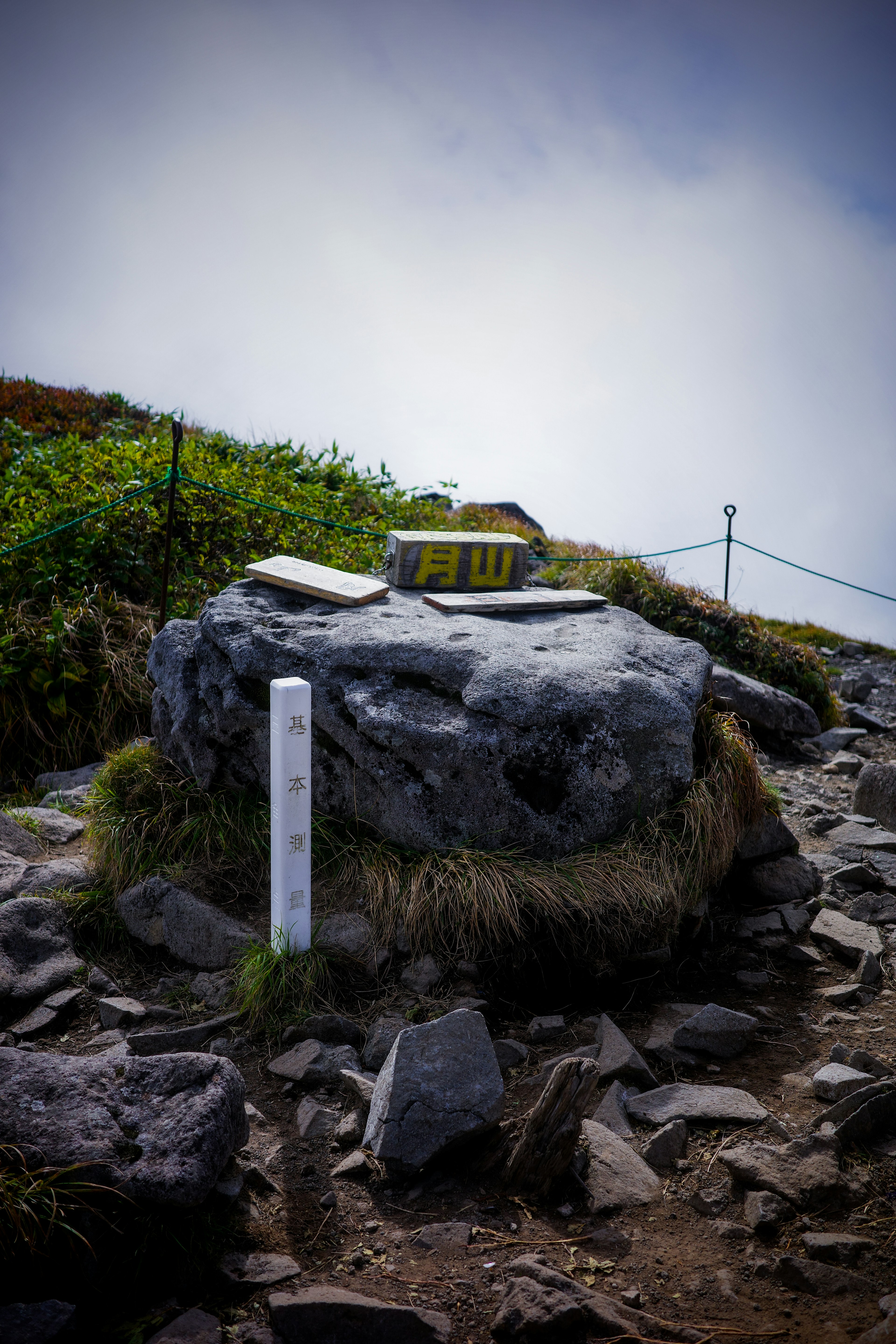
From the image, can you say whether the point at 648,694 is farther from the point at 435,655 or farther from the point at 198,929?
the point at 198,929

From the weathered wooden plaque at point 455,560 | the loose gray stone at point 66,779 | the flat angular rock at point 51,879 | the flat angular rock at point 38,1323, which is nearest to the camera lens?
the flat angular rock at point 38,1323

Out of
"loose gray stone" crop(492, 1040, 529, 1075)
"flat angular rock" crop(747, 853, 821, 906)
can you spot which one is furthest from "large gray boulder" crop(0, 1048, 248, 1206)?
"flat angular rock" crop(747, 853, 821, 906)

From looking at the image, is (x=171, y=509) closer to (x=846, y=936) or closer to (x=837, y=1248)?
(x=846, y=936)

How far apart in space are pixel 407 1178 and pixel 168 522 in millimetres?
5020

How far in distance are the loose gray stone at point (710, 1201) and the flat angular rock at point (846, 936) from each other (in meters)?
2.16

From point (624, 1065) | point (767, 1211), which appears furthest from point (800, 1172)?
point (624, 1065)

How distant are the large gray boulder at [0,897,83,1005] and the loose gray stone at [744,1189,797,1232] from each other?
3.33 meters

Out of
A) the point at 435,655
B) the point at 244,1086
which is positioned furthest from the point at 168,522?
the point at 244,1086

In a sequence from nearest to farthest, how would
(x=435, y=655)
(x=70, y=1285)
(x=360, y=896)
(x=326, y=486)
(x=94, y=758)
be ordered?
(x=70, y=1285) < (x=360, y=896) < (x=435, y=655) < (x=94, y=758) < (x=326, y=486)

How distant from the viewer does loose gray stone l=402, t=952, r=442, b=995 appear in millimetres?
4180

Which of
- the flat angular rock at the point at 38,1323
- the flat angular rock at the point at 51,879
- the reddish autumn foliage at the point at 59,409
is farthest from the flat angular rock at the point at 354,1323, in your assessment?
the reddish autumn foliage at the point at 59,409

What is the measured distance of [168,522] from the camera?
263 inches

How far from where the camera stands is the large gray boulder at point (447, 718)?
177 inches

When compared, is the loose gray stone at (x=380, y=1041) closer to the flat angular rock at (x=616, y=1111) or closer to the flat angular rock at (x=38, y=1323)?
the flat angular rock at (x=616, y=1111)
